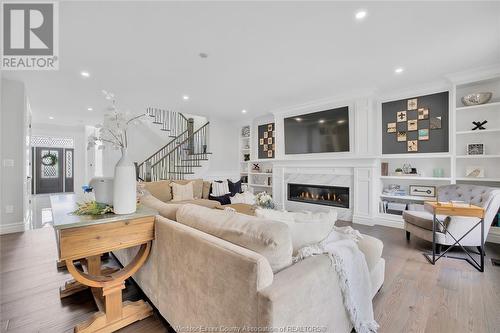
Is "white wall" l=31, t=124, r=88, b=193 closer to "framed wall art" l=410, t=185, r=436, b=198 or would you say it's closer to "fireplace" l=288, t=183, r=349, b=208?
"fireplace" l=288, t=183, r=349, b=208

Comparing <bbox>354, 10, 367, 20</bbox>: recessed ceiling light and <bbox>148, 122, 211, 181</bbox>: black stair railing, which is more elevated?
<bbox>354, 10, 367, 20</bbox>: recessed ceiling light

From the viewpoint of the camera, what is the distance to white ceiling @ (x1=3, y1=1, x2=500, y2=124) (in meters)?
2.05

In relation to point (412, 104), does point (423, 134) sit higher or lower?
lower

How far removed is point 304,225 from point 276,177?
4.39m

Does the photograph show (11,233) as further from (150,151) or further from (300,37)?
(300,37)

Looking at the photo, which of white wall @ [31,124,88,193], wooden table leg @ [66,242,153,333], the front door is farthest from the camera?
the front door

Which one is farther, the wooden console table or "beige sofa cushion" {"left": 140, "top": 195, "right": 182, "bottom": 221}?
"beige sofa cushion" {"left": 140, "top": 195, "right": 182, "bottom": 221}

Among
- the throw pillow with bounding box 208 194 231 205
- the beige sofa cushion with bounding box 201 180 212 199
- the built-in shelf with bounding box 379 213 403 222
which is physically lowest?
the built-in shelf with bounding box 379 213 403 222

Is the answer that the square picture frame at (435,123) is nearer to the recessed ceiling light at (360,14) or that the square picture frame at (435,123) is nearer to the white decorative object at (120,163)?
the recessed ceiling light at (360,14)

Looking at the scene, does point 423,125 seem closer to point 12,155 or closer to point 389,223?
point 389,223

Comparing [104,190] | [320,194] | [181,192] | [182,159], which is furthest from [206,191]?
[104,190]

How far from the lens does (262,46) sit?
8.62ft

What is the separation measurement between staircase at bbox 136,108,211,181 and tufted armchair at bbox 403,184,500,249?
16.1 feet

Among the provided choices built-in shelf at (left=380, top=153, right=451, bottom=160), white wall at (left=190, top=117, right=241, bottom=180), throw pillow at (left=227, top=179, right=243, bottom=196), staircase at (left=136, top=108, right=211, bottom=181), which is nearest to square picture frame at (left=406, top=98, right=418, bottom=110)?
built-in shelf at (left=380, top=153, right=451, bottom=160)
